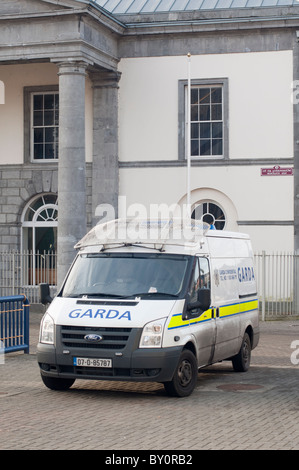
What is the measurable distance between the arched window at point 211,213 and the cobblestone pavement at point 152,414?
42.9 ft

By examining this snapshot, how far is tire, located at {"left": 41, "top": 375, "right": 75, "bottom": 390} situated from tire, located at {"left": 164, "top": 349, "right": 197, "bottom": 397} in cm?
156

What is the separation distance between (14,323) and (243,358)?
14.4 ft

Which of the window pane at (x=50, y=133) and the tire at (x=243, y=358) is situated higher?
the window pane at (x=50, y=133)

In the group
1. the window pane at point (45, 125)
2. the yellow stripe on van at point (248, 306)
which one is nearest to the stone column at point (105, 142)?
the window pane at point (45, 125)

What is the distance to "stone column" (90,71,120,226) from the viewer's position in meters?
28.0

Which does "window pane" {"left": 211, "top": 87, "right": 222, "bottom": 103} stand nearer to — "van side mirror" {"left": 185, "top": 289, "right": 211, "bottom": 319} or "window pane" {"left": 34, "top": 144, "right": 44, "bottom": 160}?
"window pane" {"left": 34, "top": 144, "right": 44, "bottom": 160}

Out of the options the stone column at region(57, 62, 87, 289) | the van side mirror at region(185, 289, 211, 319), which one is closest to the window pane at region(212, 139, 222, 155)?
the stone column at region(57, 62, 87, 289)

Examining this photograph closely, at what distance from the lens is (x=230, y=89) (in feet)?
Result: 90.3

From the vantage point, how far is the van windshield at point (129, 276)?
12070 millimetres

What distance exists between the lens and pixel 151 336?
11391 mm

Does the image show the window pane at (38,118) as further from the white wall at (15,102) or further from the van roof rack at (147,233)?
the van roof rack at (147,233)

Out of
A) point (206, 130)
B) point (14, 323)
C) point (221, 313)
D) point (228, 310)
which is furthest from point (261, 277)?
A: point (221, 313)
